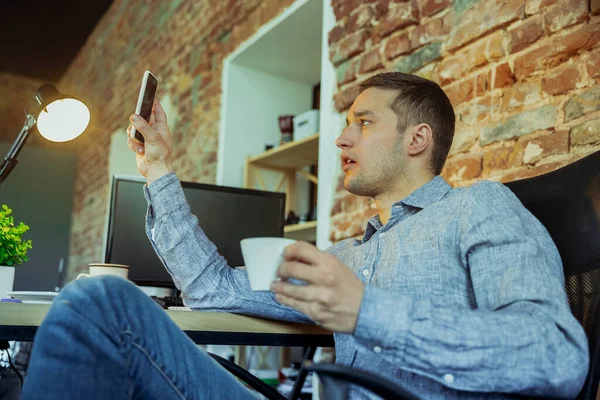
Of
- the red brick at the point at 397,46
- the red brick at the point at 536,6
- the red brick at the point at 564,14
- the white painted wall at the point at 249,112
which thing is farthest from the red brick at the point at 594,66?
the white painted wall at the point at 249,112

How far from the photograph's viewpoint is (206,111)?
3.70m

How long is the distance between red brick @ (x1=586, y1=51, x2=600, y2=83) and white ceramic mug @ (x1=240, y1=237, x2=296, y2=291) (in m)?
1.03

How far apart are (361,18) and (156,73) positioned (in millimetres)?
2600

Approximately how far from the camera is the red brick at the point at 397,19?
83.9 inches

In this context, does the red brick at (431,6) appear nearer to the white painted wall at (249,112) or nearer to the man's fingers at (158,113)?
the man's fingers at (158,113)

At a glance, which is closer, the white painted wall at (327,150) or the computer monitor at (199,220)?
the computer monitor at (199,220)

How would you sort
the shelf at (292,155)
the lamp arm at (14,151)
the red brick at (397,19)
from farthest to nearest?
1. the shelf at (292,155)
2. the red brick at (397,19)
3. the lamp arm at (14,151)

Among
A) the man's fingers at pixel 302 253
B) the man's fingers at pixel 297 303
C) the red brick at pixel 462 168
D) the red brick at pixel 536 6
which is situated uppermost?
the red brick at pixel 536 6

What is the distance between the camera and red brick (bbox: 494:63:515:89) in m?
1.77

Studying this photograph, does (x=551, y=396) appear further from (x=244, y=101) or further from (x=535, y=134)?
(x=244, y=101)

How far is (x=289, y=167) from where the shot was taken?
3.46m

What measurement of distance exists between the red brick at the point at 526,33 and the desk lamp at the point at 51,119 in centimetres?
120

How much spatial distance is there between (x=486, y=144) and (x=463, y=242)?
0.76 m

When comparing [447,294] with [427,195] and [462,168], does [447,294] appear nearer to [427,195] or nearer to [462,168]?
[427,195]
